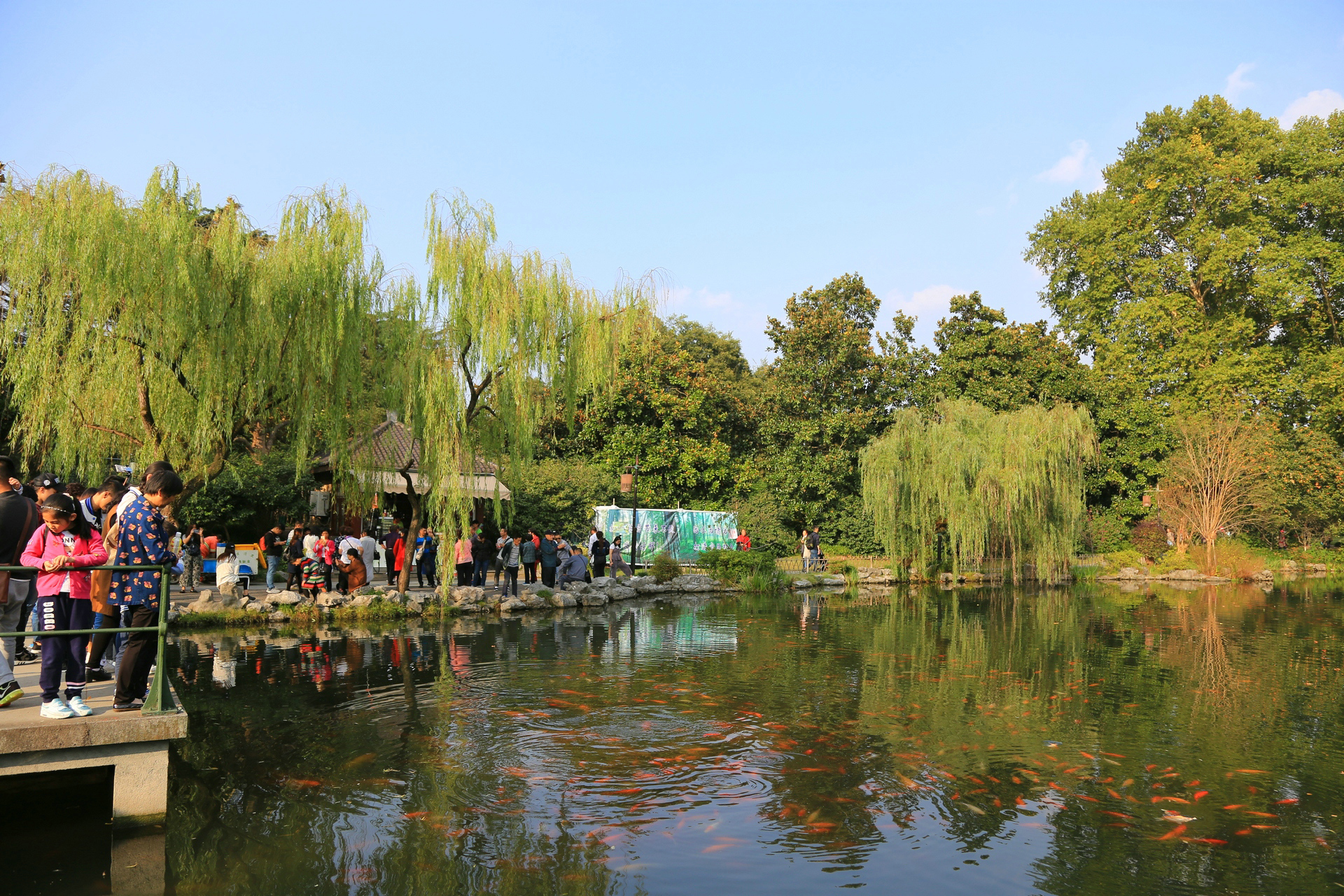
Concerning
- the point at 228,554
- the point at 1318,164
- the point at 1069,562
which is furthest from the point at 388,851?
the point at 1318,164

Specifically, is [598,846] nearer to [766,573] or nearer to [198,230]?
[198,230]

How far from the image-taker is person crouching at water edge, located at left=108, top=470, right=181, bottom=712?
A: 5531 mm

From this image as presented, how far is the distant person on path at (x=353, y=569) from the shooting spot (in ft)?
50.3

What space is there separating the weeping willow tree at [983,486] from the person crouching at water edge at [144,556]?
21.2 meters

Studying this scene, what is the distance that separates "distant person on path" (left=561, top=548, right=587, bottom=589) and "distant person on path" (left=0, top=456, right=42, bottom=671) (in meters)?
13.7

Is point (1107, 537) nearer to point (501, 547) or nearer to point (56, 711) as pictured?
point (501, 547)

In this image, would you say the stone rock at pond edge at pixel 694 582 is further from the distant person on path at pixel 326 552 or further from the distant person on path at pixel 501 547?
the distant person on path at pixel 326 552

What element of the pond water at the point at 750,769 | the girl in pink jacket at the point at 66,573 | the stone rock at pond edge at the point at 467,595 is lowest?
the pond water at the point at 750,769

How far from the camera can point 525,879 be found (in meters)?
4.44

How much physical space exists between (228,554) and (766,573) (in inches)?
512

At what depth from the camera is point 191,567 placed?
16.8m

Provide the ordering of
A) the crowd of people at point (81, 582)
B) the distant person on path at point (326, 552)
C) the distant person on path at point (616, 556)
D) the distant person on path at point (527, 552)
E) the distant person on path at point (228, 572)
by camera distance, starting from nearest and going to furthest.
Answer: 1. the crowd of people at point (81, 582)
2. the distant person on path at point (228, 572)
3. the distant person on path at point (326, 552)
4. the distant person on path at point (527, 552)
5. the distant person on path at point (616, 556)

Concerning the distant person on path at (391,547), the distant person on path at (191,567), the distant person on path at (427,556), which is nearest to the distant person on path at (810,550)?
the distant person on path at (427,556)

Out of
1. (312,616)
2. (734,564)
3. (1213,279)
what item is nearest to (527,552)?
(312,616)
